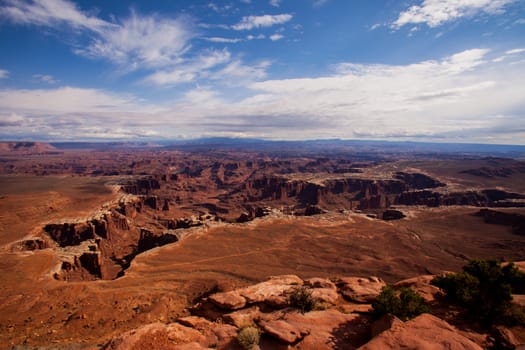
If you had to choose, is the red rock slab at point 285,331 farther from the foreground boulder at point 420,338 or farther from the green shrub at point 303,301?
the foreground boulder at point 420,338

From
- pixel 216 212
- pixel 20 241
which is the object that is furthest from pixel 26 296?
pixel 216 212

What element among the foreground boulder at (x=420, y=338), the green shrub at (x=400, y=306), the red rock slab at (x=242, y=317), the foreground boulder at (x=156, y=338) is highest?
the foreground boulder at (x=420, y=338)

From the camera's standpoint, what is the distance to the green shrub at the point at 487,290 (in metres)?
11.8

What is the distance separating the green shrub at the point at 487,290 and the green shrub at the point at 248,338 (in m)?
10.1

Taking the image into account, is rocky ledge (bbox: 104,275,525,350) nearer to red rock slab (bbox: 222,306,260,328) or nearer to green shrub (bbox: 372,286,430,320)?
red rock slab (bbox: 222,306,260,328)

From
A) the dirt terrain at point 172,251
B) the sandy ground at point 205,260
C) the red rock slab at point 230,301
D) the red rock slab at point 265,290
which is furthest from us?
the dirt terrain at point 172,251

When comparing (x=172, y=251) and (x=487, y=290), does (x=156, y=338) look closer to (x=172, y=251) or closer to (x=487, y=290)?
(x=487, y=290)

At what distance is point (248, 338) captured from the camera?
11.0m

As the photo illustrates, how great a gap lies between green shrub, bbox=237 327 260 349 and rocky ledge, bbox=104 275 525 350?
1.60 ft

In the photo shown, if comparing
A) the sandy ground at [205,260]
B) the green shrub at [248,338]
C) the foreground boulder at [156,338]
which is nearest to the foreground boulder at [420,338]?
the green shrub at [248,338]

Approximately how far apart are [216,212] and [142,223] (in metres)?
29.2

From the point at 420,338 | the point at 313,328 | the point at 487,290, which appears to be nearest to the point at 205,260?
the point at 313,328

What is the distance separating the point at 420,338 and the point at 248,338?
626 cm

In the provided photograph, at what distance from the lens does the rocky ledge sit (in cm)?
973
